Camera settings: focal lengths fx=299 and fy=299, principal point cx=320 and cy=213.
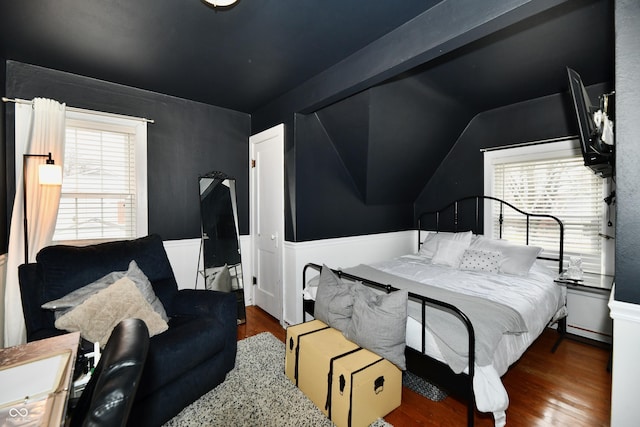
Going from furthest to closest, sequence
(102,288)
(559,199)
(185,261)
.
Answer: (185,261) < (559,199) < (102,288)

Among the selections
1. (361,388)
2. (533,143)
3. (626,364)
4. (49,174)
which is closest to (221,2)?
(49,174)

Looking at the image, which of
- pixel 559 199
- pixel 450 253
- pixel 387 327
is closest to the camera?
pixel 387 327

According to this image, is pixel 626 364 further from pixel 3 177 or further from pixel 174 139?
pixel 3 177

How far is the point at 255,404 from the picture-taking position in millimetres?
1967

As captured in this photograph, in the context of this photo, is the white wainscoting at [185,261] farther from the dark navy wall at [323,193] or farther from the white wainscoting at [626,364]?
the white wainscoting at [626,364]

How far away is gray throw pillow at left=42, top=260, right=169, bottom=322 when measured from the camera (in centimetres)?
183

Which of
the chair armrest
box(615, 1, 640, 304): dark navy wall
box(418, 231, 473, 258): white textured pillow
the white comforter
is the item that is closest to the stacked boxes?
the white comforter

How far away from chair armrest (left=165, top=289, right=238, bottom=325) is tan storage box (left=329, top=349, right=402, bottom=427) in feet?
2.96

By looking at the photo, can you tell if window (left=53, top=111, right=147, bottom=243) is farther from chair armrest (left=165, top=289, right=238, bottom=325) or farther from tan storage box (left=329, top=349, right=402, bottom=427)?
tan storage box (left=329, top=349, right=402, bottom=427)

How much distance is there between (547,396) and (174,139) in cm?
399

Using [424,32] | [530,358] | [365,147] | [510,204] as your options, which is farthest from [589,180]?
[424,32]

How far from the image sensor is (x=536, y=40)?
215cm

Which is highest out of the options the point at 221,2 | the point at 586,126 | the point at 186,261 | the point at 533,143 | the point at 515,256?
the point at 221,2

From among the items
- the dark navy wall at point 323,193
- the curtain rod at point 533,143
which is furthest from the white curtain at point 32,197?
the curtain rod at point 533,143
